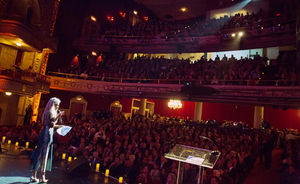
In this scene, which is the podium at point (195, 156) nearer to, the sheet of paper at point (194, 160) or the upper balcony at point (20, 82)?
the sheet of paper at point (194, 160)

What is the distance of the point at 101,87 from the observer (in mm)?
14625

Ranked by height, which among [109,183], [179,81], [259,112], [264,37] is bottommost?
[109,183]

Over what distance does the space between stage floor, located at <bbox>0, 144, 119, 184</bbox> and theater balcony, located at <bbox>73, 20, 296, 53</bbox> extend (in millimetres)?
12109

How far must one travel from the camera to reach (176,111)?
20.4m

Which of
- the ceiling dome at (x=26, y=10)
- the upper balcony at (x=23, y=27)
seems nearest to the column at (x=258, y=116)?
the upper balcony at (x=23, y=27)

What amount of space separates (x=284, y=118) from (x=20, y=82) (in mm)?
17705

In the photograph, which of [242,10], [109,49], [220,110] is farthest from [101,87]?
[242,10]

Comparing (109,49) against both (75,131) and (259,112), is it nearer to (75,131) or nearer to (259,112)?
(75,131)

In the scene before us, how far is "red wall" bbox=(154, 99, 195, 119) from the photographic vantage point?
64.1 ft

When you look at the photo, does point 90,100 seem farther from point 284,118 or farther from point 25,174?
point 284,118

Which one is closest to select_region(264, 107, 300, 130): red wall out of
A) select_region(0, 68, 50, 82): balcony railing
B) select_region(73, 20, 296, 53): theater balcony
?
select_region(73, 20, 296, 53): theater balcony

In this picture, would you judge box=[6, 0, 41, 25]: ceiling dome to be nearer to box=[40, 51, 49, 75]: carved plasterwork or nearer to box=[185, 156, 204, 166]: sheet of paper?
box=[40, 51, 49, 75]: carved plasterwork

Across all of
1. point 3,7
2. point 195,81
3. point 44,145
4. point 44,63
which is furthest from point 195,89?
point 3,7

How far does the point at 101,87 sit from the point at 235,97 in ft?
30.2
